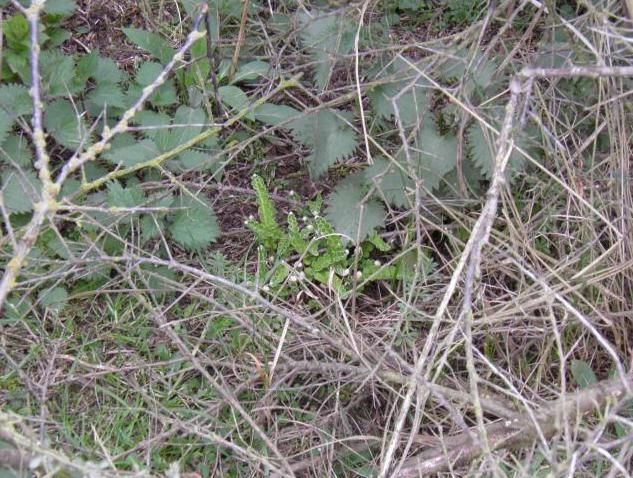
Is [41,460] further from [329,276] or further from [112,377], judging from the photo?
[329,276]

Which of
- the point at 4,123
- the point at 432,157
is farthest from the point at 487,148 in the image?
the point at 4,123

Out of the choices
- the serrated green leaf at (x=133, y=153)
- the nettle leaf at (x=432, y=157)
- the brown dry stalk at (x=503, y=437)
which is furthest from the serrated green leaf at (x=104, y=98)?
the brown dry stalk at (x=503, y=437)

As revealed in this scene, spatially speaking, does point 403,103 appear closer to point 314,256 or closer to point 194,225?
point 314,256

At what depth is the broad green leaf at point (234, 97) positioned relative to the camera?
2361 millimetres

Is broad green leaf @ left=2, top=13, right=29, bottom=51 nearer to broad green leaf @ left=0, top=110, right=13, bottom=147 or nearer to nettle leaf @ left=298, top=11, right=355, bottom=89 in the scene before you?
broad green leaf @ left=0, top=110, right=13, bottom=147

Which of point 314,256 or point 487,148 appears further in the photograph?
point 314,256

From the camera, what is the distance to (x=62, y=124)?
2.27 m

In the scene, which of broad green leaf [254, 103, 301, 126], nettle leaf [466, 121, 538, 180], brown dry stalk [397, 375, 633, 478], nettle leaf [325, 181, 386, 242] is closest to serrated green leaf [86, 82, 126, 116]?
broad green leaf [254, 103, 301, 126]

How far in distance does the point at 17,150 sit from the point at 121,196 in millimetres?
350

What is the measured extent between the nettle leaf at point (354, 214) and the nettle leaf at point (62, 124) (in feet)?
2.51

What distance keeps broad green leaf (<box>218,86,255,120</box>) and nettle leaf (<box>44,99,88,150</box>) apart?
423 millimetres

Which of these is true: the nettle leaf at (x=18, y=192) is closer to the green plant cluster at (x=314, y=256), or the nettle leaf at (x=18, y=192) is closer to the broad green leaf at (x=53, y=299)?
the broad green leaf at (x=53, y=299)

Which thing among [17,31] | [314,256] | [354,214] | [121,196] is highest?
[17,31]

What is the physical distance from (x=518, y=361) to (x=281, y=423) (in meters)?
0.69
